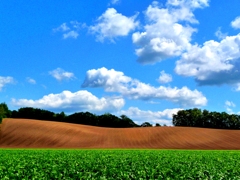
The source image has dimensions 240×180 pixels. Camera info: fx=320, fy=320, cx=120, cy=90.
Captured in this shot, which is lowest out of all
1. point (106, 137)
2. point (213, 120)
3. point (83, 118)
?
point (106, 137)

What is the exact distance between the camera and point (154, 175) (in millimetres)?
14695

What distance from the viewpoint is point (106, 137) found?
75.4 meters

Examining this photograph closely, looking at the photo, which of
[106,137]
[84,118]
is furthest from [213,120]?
[106,137]

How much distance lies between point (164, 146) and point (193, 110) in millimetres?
55615

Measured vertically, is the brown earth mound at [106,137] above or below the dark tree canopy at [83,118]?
below

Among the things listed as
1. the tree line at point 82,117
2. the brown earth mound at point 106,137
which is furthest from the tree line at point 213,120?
the brown earth mound at point 106,137

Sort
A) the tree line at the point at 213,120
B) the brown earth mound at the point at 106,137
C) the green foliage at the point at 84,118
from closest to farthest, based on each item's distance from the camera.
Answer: the brown earth mound at the point at 106,137, the green foliage at the point at 84,118, the tree line at the point at 213,120

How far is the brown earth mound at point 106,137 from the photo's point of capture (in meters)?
70.1

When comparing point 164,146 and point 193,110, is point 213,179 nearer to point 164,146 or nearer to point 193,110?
point 164,146

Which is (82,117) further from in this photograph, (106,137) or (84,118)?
(106,137)

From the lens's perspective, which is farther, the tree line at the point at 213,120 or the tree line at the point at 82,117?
the tree line at the point at 213,120

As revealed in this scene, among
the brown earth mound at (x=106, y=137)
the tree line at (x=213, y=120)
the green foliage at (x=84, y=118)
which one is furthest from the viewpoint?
the tree line at (x=213, y=120)

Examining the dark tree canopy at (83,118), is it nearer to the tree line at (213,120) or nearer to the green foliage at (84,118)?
the green foliage at (84,118)

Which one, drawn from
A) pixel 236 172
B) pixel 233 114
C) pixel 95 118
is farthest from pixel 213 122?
pixel 236 172
